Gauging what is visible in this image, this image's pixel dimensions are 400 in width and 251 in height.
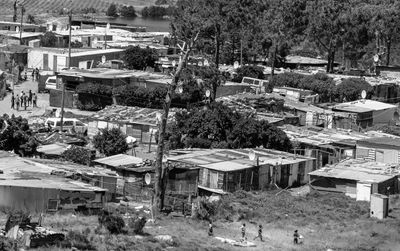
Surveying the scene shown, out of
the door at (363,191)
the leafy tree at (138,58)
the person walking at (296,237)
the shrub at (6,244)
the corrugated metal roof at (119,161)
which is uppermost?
the leafy tree at (138,58)

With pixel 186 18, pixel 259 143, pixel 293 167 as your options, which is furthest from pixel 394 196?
pixel 186 18

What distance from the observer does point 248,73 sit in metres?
37.6

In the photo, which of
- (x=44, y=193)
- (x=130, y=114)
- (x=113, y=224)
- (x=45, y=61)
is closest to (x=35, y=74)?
(x=45, y=61)

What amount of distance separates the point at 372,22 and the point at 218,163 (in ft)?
73.1

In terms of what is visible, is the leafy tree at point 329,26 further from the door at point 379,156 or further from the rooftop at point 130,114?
the door at point 379,156

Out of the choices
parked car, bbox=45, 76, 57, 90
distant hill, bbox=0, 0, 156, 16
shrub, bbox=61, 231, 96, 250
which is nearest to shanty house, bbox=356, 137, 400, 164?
shrub, bbox=61, 231, 96, 250

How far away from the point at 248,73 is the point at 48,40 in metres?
12.7

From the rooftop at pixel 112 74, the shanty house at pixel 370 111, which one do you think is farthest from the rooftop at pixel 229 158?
the rooftop at pixel 112 74

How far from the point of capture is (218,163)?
73.8 ft

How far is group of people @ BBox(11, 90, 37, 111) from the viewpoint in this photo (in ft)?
103

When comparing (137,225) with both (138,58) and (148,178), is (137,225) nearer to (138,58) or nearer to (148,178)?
(148,178)

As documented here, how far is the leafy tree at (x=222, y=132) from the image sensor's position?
1013 inches

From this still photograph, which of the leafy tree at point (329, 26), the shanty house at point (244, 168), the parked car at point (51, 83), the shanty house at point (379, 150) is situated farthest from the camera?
the leafy tree at point (329, 26)

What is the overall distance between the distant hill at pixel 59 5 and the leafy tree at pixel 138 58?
5031 cm
